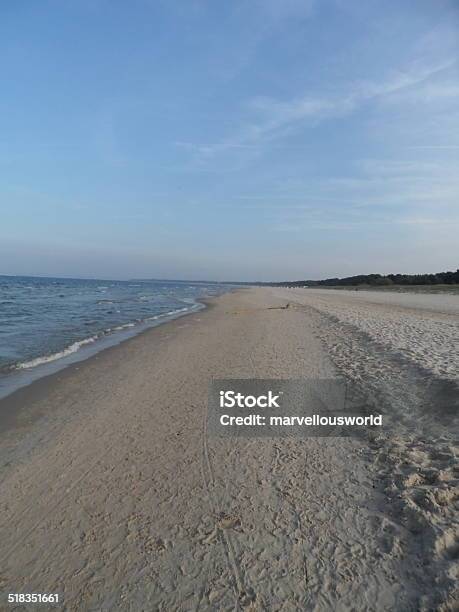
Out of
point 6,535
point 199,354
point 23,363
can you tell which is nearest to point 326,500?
point 6,535

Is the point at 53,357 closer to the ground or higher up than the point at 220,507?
closer to the ground

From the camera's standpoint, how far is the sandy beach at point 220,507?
286 cm

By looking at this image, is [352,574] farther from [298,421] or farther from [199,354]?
[199,354]

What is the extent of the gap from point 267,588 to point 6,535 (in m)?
2.54

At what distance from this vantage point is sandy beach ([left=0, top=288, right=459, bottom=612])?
286 cm

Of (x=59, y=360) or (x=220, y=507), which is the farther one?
(x=59, y=360)

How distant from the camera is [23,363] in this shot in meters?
10.4

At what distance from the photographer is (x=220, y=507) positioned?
3.85m

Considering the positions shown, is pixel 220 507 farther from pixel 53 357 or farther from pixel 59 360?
pixel 53 357

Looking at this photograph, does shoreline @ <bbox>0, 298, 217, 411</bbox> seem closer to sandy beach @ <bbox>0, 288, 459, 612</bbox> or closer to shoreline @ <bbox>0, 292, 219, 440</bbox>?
shoreline @ <bbox>0, 292, 219, 440</bbox>

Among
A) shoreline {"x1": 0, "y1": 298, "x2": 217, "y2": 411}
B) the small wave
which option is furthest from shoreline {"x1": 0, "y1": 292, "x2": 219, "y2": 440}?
the small wave

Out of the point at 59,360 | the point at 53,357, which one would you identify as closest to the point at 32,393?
the point at 59,360

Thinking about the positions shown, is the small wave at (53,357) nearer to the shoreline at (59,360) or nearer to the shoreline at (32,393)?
the shoreline at (59,360)

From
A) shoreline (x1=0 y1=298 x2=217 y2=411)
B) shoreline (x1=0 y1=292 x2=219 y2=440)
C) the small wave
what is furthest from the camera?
the small wave
